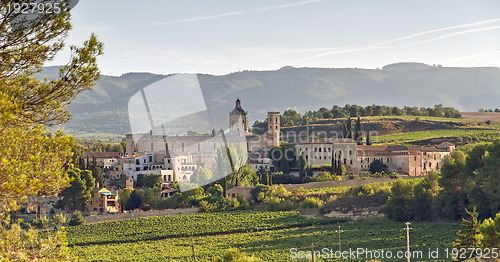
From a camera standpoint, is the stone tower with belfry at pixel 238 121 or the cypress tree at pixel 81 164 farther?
the stone tower with belfry at pixel 238 121

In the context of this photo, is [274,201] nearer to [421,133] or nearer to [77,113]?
[421,133]

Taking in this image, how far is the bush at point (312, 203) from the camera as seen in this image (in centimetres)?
5416

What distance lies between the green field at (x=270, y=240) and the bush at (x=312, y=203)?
1.88 metres

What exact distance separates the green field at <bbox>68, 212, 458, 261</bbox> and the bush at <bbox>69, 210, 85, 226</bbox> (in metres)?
1.41

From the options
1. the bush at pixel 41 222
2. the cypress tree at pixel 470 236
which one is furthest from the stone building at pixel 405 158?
the cypress tree at pixel 470 236

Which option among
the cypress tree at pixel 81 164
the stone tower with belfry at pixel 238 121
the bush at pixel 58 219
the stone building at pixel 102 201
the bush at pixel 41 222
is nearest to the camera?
the bush at pixel 41 222

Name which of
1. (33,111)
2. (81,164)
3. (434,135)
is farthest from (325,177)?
(33,111)

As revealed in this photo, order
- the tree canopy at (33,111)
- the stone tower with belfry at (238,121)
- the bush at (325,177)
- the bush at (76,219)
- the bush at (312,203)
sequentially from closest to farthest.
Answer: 1. the tree canopy at (33,111)
2. the bush at (76,219)
3. the bush at (312,203)
4. the bush at (325,177)
5. the stone tower with belfry at (238,121)

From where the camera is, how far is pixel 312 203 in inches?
2141

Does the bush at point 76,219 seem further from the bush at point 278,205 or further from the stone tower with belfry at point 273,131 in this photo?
the stone tower with belfry at point 273,131

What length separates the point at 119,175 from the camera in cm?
7088

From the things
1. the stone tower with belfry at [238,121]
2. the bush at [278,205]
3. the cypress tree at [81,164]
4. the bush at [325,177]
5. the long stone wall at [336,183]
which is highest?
the stone tower with belfry at [238,121]

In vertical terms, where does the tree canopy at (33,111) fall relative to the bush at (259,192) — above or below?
above

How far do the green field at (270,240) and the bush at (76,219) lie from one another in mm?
1407
